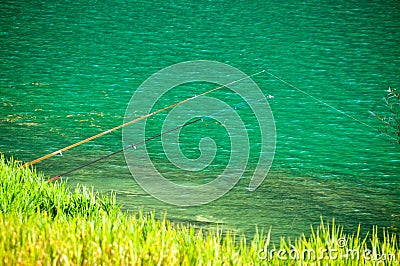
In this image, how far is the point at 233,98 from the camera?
6.43 m

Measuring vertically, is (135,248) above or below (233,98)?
below

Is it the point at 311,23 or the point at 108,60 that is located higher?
the point at 311,23

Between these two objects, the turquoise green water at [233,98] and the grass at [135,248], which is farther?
the turquoise green water at [233,98]

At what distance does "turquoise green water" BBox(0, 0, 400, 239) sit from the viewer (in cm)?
415

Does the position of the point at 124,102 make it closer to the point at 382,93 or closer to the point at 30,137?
the point at 30,137

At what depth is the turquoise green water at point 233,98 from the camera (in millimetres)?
4148

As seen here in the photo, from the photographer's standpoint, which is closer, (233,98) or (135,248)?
(135,248)

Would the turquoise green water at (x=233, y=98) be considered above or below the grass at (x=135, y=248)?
above

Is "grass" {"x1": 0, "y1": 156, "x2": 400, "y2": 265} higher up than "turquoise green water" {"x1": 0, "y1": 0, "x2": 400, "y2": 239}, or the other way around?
"turquoise green water" {"x1": 0, "y1": 0, "x2": 400, "y2": 239}

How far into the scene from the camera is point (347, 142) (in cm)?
533

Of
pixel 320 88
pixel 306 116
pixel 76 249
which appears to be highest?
pixel 320 88

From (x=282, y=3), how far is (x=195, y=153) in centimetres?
594

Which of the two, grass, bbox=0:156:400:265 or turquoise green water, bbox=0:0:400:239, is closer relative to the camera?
grass, bbox=0:156:400:265

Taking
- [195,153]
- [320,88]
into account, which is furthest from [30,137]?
[320,88]
